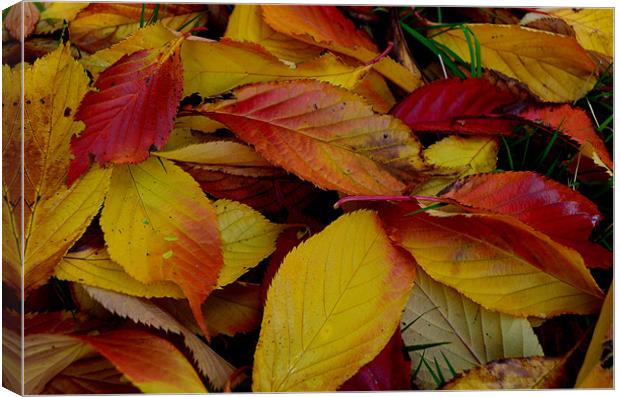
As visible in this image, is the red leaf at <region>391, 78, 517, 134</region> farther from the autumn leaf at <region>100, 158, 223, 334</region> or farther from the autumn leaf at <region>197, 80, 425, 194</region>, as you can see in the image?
the autumn leaf at <region>100, 158, 223, 334</region>

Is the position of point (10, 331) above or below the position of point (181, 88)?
below

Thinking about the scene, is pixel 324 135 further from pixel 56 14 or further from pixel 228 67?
pixel 56 14

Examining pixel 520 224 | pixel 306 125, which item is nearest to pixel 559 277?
pixel 520 224

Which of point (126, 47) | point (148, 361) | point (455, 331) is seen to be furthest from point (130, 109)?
point (455, 331)

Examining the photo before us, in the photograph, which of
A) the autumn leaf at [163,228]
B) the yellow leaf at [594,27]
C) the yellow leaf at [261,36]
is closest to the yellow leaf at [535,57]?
the yellow leaf at [594,27]

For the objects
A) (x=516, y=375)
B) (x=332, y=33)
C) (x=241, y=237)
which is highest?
(x=332, y=33)

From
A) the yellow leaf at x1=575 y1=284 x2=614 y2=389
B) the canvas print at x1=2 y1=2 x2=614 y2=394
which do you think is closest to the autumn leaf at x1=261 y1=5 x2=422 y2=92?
the canvas print at x1=2 y1=2 x2=614 y2=394

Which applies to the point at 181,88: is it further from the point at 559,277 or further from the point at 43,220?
the point at 559,277
